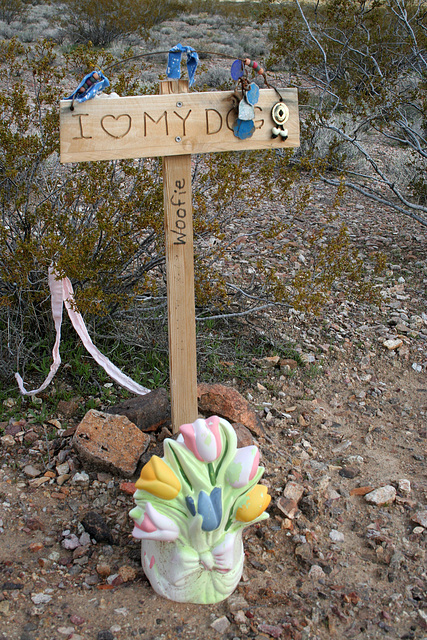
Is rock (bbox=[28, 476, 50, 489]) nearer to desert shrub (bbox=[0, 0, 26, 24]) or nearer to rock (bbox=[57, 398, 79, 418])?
rock (bbox=[57, 398, 79, 418])

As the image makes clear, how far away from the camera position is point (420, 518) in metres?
2.65

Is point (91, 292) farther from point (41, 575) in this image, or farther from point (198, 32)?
point (198, 32)

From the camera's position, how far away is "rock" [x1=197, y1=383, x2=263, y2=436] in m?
3.12

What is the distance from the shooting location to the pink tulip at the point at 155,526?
199cm

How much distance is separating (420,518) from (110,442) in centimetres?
153

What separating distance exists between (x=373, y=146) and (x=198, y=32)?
39.3ft

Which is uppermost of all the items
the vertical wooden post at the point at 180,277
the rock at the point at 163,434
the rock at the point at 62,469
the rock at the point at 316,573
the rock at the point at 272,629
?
the vertical wooden post at the point at 180,277

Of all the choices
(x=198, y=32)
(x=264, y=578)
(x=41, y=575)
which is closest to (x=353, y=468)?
(x=264, y=578)

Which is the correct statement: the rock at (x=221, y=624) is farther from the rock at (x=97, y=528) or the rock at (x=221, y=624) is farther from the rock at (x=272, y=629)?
the rock at (x=97, y=528)

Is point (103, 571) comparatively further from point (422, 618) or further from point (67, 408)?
point (422, 618)

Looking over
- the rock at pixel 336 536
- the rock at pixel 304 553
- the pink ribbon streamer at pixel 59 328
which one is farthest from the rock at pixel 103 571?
the pink ribbon streamer at pixel 59 328

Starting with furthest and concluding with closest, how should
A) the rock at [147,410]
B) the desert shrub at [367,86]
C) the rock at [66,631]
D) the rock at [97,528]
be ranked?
the desert shrub at [367,86] < the rock at [147,410] < the rock at [97,528] < the rock at [66,631]

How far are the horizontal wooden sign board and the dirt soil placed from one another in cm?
152

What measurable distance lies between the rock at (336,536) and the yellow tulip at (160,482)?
3.00 ft
